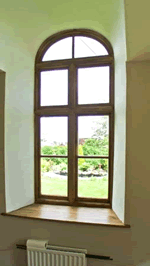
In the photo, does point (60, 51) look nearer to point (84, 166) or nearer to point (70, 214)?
point (84, 166)

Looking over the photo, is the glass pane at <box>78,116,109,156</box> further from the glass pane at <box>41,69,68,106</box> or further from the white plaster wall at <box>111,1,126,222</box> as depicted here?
the glass pane at <box>41,69,68,106</box>

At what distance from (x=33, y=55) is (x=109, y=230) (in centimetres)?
225

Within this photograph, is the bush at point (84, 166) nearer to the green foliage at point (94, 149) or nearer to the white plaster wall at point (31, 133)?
the green foliage at point (94, 149)

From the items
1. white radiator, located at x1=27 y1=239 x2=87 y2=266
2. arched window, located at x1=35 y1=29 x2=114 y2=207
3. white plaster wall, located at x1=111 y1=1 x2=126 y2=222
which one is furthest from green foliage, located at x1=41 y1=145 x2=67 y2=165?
white radiator, located at x1=27 y1=239 x2=87 y2=266

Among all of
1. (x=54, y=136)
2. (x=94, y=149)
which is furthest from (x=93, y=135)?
(x=54, y=136)

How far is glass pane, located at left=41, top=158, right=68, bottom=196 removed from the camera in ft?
6.95

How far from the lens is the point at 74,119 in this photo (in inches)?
81.7

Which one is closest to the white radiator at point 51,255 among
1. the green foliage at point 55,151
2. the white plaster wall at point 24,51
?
the white plaster wall at point 24,51

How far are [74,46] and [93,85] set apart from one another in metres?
0.59

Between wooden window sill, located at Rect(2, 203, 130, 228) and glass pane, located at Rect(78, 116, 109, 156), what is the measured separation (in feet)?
2.19

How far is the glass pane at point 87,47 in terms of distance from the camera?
6.72 feet

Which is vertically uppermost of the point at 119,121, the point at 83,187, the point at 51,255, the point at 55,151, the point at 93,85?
the point at 93,85

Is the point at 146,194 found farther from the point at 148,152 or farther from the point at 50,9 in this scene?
the point at 50,9

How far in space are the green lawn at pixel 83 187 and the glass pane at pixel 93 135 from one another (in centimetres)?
35
